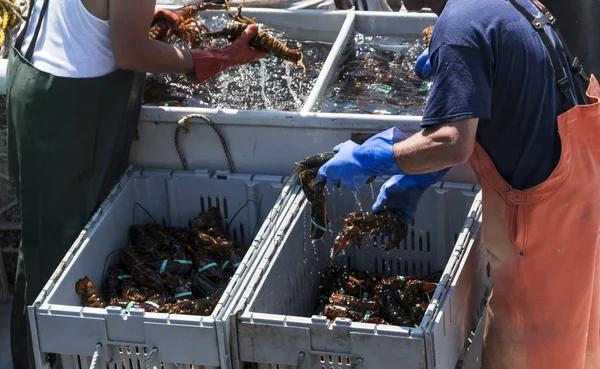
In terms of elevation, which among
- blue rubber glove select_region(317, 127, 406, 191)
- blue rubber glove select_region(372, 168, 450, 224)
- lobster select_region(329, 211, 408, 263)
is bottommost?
lobster select_region(329, 211, 408, 263)

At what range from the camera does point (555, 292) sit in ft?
12.4

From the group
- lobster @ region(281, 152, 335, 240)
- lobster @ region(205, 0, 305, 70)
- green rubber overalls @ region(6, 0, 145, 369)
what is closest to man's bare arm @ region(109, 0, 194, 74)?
green rubber overalls @ region(6, 0, 145, 369)

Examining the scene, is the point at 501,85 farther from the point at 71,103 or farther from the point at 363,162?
the point at 71,103

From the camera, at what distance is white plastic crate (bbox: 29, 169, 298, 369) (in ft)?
12.0

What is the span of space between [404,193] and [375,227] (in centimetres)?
19

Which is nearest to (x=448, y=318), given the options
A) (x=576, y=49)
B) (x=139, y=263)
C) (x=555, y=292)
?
(x=555, y=292)

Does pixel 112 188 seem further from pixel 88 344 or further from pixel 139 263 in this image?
pixel 88 344

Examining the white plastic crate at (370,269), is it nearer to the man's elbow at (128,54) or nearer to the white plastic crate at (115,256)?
the white plastic crate at (115,256)

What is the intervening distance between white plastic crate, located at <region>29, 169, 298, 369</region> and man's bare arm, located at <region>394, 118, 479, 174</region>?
0.90 metres

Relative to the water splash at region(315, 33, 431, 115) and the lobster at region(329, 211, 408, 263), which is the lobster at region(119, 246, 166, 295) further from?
the water splash at region(315, 33, 431, 115)

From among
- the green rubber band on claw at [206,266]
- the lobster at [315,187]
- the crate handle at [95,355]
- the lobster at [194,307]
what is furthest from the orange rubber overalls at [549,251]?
the crate handle at [95,355]

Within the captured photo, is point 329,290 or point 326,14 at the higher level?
point 326,14

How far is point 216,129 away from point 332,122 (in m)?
0.57

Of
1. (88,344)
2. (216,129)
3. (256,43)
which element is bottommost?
(88,344)
